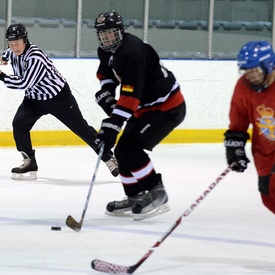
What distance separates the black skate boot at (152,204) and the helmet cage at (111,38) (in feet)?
→ 2.58

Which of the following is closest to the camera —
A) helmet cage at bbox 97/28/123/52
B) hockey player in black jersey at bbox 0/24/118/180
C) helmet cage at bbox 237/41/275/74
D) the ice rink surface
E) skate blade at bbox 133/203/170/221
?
helmet cage at bbox 237/41/275/74

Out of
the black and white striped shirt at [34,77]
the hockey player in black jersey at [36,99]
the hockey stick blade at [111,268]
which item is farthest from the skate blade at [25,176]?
the hockey stick blade at [111,268]

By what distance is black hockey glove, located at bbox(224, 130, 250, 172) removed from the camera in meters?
4.27

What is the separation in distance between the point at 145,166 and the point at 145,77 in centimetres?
47

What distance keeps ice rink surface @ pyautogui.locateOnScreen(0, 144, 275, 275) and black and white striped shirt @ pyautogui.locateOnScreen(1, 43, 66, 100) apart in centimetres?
62

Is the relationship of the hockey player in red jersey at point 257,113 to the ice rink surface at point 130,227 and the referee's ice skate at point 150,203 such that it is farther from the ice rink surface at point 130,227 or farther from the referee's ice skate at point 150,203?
the referee's ice skate at point 150,203

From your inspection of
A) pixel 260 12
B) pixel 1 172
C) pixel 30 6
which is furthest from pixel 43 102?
pixel 260 12

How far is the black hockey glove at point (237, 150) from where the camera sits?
4266 millimetres

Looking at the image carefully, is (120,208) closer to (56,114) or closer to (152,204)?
(152,204)

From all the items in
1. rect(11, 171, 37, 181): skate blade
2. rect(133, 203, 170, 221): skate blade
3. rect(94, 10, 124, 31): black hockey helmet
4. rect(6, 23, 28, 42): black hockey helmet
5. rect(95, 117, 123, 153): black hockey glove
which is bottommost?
rect(11, 171, 37, 181): skate blade

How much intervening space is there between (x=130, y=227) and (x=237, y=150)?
124 centimetres

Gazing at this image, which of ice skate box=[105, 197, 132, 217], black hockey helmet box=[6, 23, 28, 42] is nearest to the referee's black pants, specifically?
black hockey helmet box=[6, 23, 28, 42]

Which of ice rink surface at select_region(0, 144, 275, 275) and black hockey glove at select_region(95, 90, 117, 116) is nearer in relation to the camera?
ice rink surface at select_region(0, 144, 275, 275)

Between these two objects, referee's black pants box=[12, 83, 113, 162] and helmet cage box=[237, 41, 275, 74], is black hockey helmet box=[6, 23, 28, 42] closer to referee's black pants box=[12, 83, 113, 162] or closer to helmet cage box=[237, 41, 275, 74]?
referee's black pants box=[12, 83, 113, 162]
